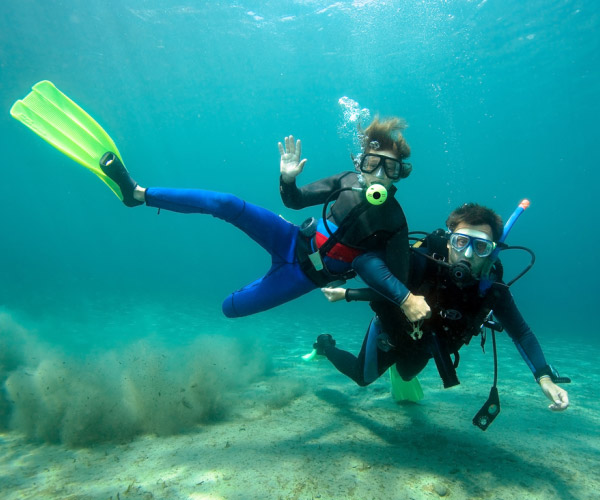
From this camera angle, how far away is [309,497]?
98.1 inches

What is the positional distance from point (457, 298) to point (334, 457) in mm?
2042

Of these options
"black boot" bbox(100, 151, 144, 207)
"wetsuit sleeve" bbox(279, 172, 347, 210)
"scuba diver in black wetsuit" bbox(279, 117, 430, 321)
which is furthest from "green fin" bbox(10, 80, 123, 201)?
"scuba diver in black wetsuit" bbox(279, 117, 430, 321)

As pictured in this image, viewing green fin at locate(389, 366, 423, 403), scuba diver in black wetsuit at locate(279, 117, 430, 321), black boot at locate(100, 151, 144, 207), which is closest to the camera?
scuba diver in black wetsuit at locate(279, 117, 430, 321)

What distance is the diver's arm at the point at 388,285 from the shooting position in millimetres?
2781

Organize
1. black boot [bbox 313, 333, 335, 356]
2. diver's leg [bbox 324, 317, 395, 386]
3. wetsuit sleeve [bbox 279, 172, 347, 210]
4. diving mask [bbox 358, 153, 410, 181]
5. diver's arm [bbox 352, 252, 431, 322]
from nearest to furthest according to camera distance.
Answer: diver's arm [bbox 352, 252, 431, 322]
diving mask [bbox 358, 153, 410, 181]
wetsuit sleeve [bbox 279, 172, 347, 210]
diver's leg [bbox 324, 317, 395, 386]
black boot [bbox 313, 333, 335, 356]

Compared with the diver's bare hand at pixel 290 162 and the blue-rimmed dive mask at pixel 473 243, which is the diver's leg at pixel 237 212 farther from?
the blue-rimmed dive mask at pixel 473 243

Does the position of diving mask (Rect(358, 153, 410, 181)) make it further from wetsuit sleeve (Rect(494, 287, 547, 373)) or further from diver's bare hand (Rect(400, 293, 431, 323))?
wetsuit sleeve (Rect(494, 287, 547, 373))

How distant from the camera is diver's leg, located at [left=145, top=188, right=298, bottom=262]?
374 centimetres

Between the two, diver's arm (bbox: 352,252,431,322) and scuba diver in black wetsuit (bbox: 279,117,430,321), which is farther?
scuba diver in black wetsuit (bbox: 279,117,430,321)

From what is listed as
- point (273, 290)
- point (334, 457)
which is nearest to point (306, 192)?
point (273, 290)

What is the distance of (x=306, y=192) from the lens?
3973mm

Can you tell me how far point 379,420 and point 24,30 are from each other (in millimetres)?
29657

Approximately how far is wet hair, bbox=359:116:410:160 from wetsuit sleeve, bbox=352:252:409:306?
1314 mm

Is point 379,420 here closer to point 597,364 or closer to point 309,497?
point 309,497
